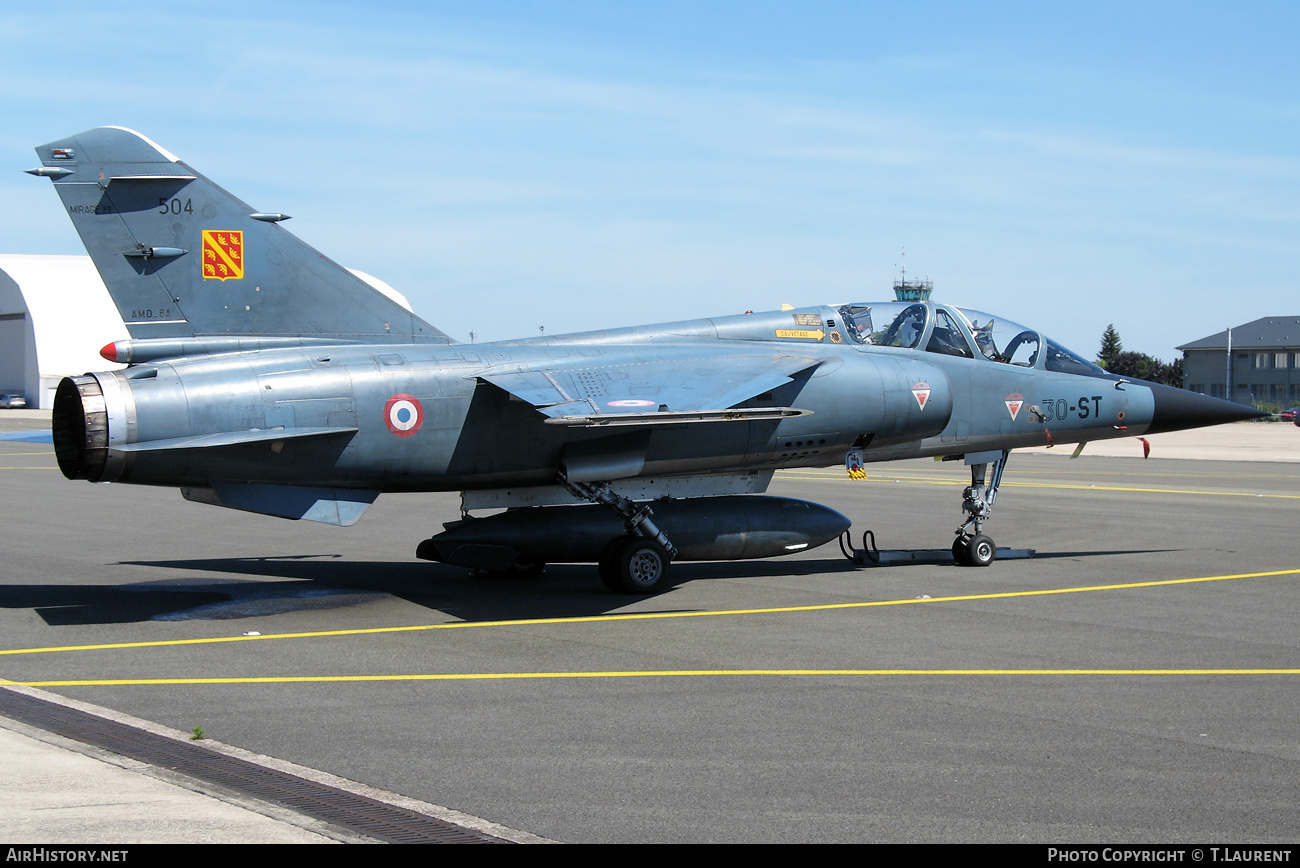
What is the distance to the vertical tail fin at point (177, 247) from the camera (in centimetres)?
1247

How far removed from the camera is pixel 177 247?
12727 millimetres

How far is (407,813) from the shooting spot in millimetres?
5852

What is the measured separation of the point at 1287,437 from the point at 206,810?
57.1 meters

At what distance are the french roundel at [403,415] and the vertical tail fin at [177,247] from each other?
149 centimetres

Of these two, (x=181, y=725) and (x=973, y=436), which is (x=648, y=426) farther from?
(x=181, y=725)

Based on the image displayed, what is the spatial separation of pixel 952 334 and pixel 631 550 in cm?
540

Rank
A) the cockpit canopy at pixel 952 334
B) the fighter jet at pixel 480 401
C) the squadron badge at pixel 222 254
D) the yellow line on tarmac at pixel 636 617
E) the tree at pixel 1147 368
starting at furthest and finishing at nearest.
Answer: the tree at pixel 1147 368, the cockpit canopy at pixel 952 334, the squadron badge at pixel 222 254, the fighter jet at pixel 480 401, the yellow line on tarmac at pixel 636 617

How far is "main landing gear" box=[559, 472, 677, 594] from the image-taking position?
43.2 feet

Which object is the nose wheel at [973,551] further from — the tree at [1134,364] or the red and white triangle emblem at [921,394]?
the tree at [1134,364]

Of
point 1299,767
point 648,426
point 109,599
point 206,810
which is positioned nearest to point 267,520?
point 109,599

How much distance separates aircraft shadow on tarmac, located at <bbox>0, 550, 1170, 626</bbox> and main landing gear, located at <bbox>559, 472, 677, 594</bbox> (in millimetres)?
219

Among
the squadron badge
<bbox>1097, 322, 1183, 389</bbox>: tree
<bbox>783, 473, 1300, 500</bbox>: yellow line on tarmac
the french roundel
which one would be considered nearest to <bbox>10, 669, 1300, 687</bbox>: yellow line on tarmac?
the french roundel

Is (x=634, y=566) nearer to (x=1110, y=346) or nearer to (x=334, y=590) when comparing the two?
(x=334, y=590)

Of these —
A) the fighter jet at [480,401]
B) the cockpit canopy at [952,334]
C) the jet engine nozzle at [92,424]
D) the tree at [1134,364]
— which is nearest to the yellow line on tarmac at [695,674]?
the jet engine nozzle at [92,424]
